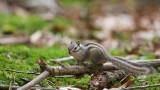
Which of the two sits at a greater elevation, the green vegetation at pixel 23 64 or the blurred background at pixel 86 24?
the blurred background at pixel 86 24

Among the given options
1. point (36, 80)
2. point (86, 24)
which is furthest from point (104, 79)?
point (86, 24)

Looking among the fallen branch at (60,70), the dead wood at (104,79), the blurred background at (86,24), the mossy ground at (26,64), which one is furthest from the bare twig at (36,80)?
the blurred background at (86,24)

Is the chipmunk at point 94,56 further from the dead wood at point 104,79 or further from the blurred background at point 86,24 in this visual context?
the blurred background at point 86,24

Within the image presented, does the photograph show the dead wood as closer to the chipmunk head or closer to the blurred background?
the chipmunk head

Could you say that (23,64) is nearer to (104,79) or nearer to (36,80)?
(36,80)

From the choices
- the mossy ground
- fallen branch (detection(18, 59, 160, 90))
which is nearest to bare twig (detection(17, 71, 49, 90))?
fallen branch (detection(18, 59, 160, 90))

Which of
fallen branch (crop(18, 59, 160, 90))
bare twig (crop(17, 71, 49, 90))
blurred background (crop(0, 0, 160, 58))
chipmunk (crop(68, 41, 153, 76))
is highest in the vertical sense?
blurred background (crop(0, 0, 160, 58))
